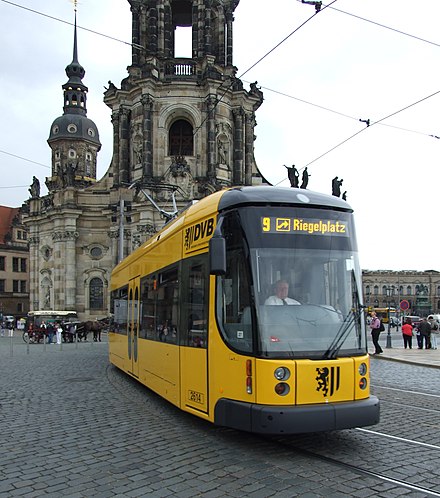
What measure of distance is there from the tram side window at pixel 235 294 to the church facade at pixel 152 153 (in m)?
39.8

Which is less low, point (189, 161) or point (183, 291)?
point (189, 161)

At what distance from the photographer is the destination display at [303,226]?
6.96 meters

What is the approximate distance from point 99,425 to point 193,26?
48.8 metres

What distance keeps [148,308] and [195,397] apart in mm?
3368

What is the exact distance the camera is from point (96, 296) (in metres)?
50.2

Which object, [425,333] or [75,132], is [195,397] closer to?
[425,333]

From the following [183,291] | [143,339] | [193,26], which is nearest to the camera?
[183,291]

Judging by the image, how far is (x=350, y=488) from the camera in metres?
5.29

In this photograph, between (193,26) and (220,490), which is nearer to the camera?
(220,490)

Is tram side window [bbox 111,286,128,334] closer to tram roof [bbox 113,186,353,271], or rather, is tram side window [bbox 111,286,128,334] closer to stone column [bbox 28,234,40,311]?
tram roof [bbox 113,186,353,271]

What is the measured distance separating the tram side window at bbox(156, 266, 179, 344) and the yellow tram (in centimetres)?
61

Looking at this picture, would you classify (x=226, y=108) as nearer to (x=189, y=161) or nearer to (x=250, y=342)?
(x=189, y=161)

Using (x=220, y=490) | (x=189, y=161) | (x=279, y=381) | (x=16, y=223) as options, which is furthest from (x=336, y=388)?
(x=16, y=223)

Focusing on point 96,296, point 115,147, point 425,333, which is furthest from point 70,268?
point 425,333
